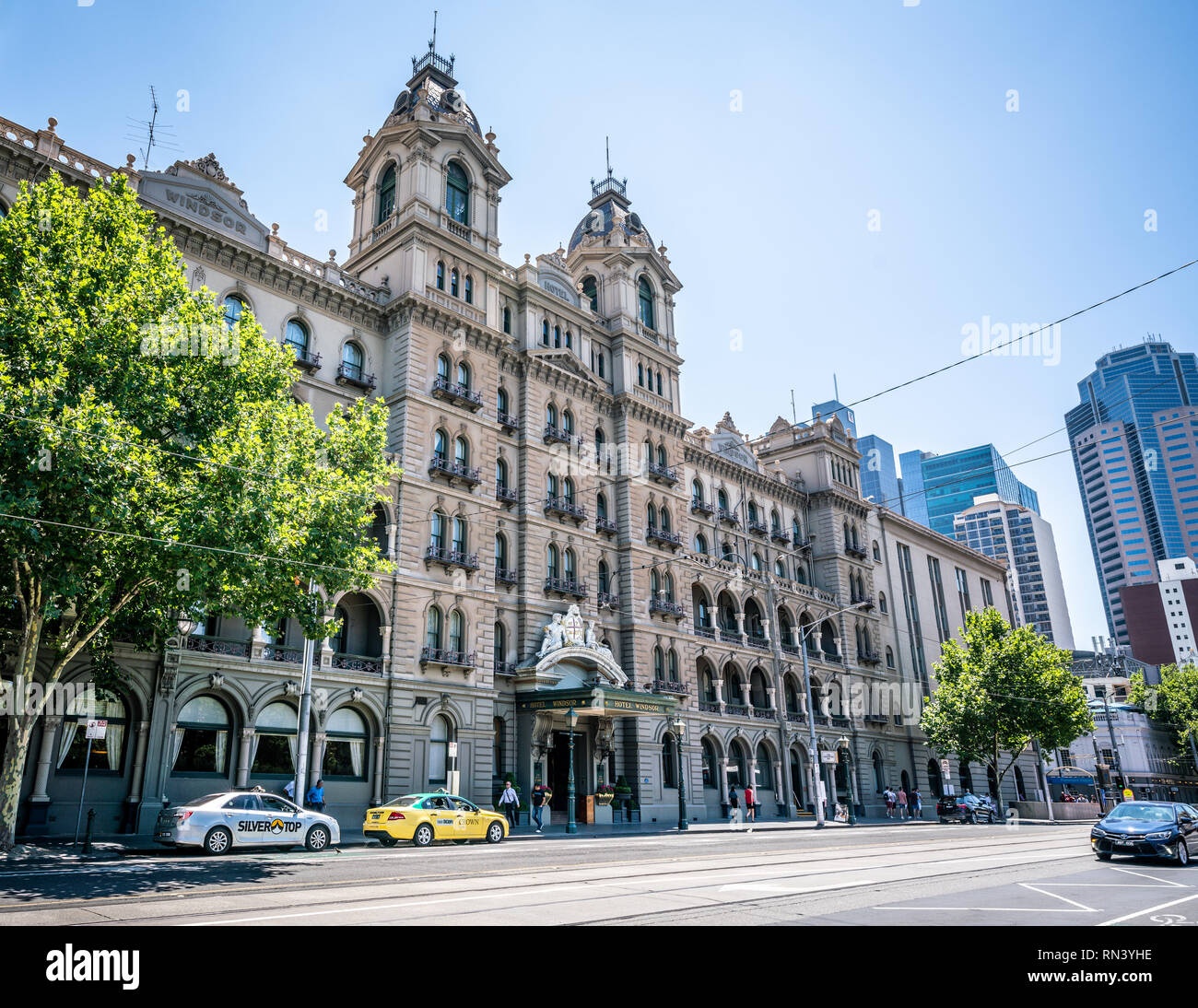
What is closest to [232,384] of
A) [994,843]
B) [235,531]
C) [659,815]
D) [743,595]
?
[235,531]

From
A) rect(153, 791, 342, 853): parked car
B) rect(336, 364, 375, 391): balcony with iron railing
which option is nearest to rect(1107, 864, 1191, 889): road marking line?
rect(153, 791, 342, 853): parked car

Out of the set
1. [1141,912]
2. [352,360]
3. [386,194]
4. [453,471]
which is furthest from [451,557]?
[1141,912]

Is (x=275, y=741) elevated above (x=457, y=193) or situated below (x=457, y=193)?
below

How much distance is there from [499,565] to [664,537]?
10758 mm

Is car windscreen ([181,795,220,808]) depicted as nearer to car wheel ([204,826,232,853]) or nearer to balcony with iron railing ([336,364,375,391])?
car wheel ([204,826,232,853])

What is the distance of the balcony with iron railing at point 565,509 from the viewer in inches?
1612

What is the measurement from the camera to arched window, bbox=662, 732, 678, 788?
142 feet

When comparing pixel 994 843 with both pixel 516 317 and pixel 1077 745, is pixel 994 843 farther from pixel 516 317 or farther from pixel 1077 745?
pixel 1077 745

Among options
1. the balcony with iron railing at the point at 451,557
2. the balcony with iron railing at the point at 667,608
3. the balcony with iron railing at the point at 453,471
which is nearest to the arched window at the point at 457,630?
the balcony with iron railing at the point at 451,557

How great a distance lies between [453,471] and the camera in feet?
118

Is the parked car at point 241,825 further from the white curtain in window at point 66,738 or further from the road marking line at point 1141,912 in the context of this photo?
the road marking line at point 1141,912

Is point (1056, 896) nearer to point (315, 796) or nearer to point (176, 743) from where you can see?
point (315, 796)

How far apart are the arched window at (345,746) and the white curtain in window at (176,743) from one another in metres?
4.69
